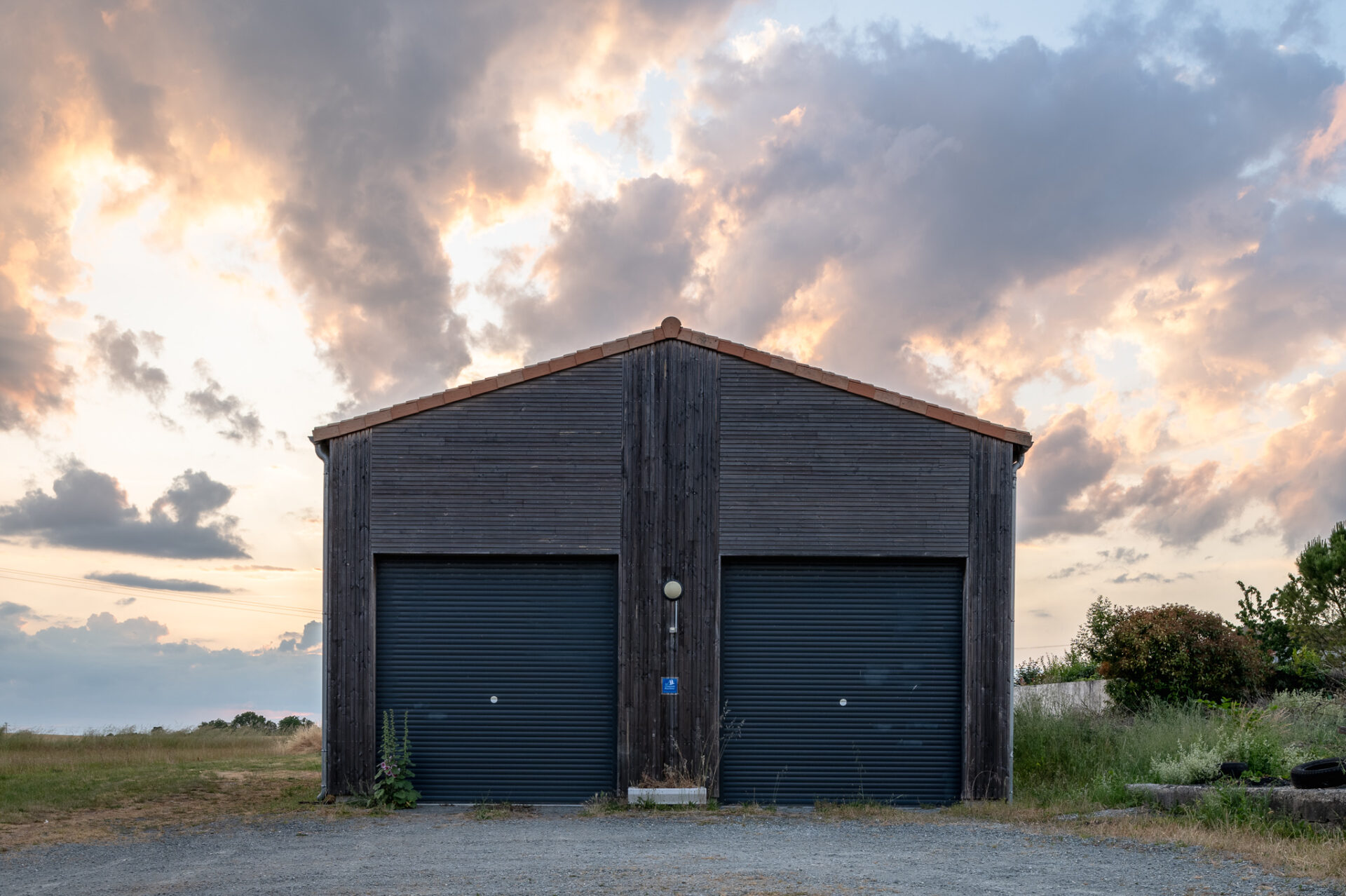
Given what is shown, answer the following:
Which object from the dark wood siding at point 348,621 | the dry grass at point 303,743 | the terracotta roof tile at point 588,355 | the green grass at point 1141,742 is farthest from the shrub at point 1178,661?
the dry grass at point 303,743

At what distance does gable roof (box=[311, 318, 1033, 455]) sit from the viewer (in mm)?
13141

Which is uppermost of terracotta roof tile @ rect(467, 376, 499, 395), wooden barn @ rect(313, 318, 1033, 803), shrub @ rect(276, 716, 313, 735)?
terracotta roof tile @ rect(467, 376, 499, 395)

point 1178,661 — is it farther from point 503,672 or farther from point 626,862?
point 626,862

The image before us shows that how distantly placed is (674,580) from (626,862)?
4.62 meters

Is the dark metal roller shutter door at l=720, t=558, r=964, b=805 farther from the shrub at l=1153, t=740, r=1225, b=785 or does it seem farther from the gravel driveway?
the shrub at l=1153, t=740, r=1225, b=785

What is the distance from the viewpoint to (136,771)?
16609 mm

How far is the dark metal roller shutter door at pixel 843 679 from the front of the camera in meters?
13.0

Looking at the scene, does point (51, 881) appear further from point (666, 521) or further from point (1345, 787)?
point (1345, 787)

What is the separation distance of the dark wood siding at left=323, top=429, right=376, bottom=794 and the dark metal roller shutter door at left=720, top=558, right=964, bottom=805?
430 centimetres

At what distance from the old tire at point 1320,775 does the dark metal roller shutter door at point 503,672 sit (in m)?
7.18

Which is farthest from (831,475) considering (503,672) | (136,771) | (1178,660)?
(136,771)

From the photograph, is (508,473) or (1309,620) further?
(1309,620)

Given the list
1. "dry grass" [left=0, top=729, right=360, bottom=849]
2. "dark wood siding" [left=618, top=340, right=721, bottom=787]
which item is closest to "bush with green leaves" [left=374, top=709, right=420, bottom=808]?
"dry grass" [left=0, top=729, right=360, bottom=849]

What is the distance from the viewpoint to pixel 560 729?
13.0 metres
